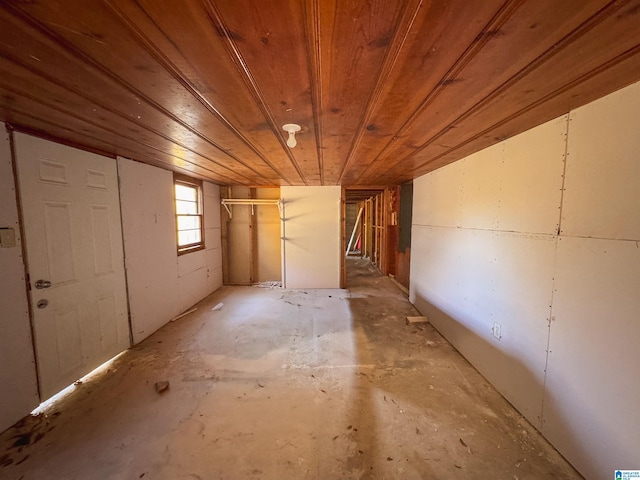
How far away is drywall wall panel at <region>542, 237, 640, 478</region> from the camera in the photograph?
117cm

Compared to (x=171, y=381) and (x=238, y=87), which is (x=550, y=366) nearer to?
(x=238, y=87)

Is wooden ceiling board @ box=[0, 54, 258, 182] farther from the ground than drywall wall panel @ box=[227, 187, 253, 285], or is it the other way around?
wooden ceiling board @ box=[0, 54, 258, 182]

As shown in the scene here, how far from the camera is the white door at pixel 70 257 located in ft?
6.03

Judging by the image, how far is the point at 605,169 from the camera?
1.28 m

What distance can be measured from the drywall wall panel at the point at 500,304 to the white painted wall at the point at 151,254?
3.65 metres

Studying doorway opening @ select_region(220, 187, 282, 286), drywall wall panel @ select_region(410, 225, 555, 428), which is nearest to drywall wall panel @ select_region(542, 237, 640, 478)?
drywall wall panel @ select_region(410, 225, 555, 428)

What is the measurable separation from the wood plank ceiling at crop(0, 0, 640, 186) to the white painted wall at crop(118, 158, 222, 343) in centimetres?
103

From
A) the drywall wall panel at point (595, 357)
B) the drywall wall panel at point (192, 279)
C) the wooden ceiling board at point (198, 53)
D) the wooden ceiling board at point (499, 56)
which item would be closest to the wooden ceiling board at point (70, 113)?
the wooden ceiling board at point (198, 53)

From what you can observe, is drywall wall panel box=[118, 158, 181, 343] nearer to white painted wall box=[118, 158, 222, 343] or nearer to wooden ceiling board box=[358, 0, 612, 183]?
white painted wall box=[118, 158, 222, 343]

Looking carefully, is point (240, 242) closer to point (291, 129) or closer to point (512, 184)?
point (291, 129)

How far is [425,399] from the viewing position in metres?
1.96

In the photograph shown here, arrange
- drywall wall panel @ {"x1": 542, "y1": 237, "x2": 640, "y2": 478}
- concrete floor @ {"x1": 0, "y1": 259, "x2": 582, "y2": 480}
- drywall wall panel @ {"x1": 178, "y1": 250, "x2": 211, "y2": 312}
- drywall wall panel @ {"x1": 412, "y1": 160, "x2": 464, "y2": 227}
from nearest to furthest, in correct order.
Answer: drywall wall panel @ {"x1": 542, "y1": 237, "x2": 640, "y2": 478}
concrete floor @ {"x1": 0, "y1": 259, "x2": 582, "y2": 480}
drywall wall panel @ {"x1": 412, "y1": 160, "x2": 464, "y2": 227}
drywall wall panel @ {"x1": 178, "y1": 250, "x2": 211, "y2": 312}

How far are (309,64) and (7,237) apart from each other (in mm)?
2300

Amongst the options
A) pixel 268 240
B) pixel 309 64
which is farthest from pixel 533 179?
pixel 268 240
